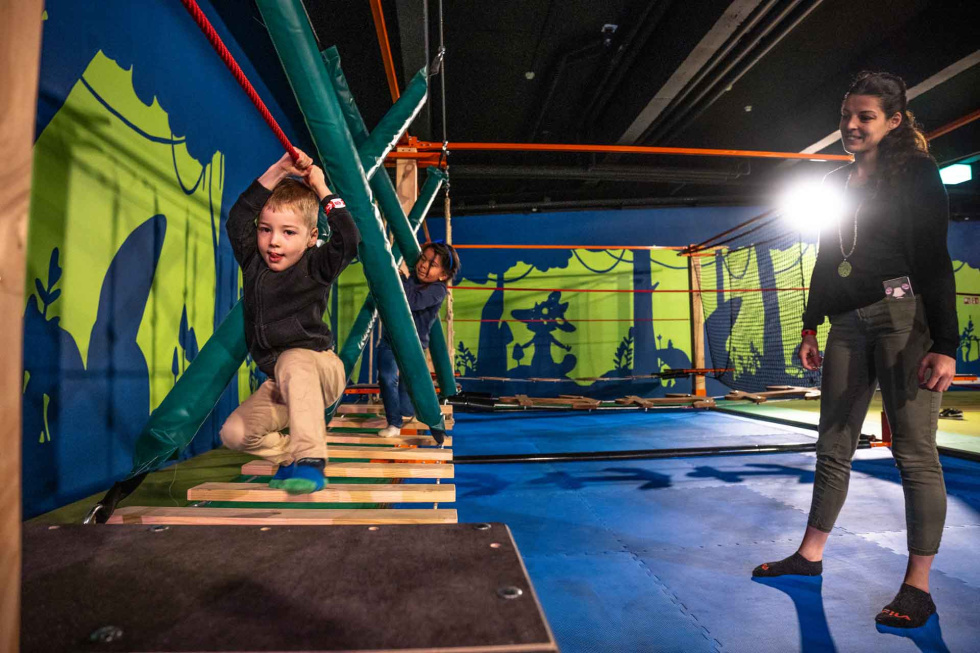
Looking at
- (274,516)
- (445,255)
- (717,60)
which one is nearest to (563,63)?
(717,60)

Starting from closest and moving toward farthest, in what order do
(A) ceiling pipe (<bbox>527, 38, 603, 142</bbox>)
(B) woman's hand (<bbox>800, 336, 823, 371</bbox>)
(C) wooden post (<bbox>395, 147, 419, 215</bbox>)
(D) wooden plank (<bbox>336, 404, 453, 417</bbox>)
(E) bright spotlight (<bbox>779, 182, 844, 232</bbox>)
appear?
(E) bright spotlight (<bbox>779, 182, 844, 232</bbox>), (B) woman's hand (<bbox>800, 336, 823, 371</bbox>), (D) wooden plank (<bbox>336, 404, 453, 417</bbox>), (C) wooden post (<bbox>395, 147, 419, 215</bbox>), (A) ceiling pipe (<bbox>527, 38, 603, 142</bbox>)

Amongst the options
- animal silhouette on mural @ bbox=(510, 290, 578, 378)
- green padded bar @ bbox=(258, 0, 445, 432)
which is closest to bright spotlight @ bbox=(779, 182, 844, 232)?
green padded bar @ bbox=(258, 0, 445, 432)

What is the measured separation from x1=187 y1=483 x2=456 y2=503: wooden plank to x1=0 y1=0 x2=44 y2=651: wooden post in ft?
3.05

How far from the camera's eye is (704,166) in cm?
712

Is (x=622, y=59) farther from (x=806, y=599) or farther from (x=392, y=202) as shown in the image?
(x=806, y=599)

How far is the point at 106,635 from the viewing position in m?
0.44

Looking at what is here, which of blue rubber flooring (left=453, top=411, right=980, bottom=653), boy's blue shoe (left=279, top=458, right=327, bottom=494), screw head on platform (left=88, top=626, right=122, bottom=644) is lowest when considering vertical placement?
blue rubber flooring (left=453, top=411, right=980, bottom=653)

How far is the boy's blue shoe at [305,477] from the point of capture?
1.18 metres

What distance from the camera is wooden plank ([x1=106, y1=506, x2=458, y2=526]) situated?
1.04 meters

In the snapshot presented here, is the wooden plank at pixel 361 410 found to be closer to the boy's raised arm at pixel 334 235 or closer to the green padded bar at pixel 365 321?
the green padded bar at pixel 365 321

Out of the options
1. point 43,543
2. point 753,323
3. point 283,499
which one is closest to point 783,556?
point 283,499

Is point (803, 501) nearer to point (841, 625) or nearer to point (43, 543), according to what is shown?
point (841, 625)

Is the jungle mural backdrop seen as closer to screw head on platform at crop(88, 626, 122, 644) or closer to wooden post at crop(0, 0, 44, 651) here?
screw head on platform at crop(88, 626, 122, 644)

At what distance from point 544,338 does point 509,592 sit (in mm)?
7616
